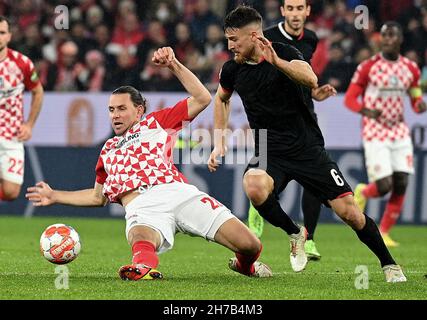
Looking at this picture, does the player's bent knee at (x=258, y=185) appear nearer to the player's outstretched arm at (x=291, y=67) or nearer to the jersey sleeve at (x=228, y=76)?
the jersey sleeve at (x=228, y=76)

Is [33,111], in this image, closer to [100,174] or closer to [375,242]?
[100,174]

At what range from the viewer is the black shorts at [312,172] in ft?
24.9

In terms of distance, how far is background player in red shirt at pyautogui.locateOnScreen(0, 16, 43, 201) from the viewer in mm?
11141

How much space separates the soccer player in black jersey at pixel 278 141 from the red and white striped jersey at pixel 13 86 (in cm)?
376

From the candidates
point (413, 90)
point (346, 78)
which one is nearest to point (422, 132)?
point (346, 78)

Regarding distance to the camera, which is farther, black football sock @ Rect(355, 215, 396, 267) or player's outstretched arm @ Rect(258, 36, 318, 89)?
black football sock @ Rect(355, 215, 396, 267)

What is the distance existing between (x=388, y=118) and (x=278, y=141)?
15.0ft

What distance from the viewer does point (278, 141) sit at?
7.86 m

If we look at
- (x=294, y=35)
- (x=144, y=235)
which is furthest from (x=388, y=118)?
(x=144, y=235)

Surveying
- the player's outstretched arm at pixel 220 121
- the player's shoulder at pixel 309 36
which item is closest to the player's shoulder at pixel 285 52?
the player's outstretched arm at pixel 220 121

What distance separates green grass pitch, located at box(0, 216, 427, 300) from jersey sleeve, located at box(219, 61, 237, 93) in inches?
57.7

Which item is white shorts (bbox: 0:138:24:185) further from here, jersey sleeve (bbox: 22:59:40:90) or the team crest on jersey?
the team crest on jersey

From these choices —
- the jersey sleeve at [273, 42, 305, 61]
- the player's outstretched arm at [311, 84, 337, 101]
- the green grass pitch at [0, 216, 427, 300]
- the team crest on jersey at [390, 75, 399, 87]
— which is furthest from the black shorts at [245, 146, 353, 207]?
the team crest on jersey at [390, 75, 399, 87]
